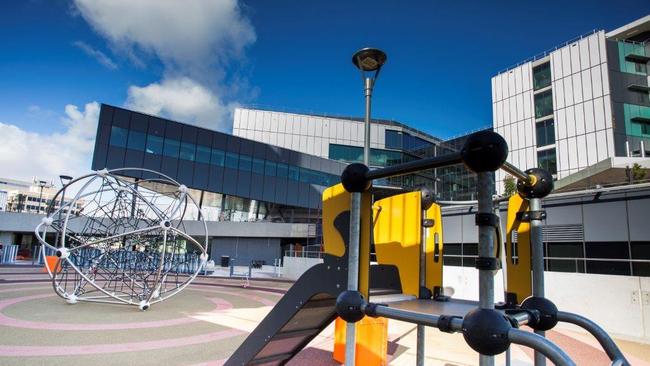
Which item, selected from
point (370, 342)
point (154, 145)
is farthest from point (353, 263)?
point (154, 145)

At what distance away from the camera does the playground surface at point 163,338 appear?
301 inches

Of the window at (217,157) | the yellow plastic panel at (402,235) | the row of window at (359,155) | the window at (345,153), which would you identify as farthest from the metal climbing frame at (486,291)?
the window at (345,153)

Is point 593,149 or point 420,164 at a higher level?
point 593,149

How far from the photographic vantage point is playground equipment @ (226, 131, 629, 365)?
2.41m

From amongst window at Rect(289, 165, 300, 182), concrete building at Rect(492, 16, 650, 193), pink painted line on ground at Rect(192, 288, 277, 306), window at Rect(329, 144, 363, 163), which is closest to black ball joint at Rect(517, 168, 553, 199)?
pink painted line on ground at Rect(192, 288, 277, 306)

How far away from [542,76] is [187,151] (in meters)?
38.8

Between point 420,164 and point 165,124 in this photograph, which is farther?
point 165,124

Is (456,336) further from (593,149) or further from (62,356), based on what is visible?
(593,149)

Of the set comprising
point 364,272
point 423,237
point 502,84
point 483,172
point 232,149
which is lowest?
point 364,272

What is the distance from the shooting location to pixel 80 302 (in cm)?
1427

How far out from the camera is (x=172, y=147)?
4034 centimetres

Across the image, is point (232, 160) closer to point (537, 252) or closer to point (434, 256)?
point (434, 256)

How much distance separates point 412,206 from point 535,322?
1.62 meters

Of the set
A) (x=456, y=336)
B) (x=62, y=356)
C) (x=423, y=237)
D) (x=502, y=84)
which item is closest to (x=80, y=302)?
(x=62, y=356)
